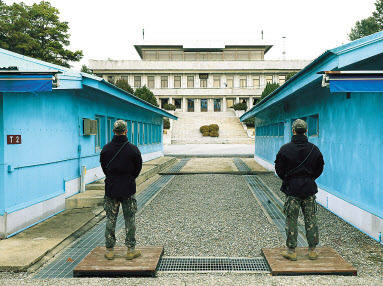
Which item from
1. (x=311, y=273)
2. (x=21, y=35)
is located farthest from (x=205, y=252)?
(x=21, y=35)

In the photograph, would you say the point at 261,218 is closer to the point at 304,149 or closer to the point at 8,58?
the point at 304,149

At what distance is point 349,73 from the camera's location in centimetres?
448

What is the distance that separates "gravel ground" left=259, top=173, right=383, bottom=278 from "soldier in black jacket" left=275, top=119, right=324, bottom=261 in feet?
2.63

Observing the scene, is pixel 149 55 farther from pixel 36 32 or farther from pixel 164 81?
pixel 36 32

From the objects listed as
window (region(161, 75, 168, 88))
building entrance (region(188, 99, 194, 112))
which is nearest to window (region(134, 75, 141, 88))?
window (region(161, 75, 168, 88))

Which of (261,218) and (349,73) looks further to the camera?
(261,218)

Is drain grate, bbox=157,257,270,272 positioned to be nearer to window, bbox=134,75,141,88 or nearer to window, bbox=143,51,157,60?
window, bbox=134,75,141,88

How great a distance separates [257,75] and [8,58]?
187 ft

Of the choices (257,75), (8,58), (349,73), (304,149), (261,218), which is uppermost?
(257,75)

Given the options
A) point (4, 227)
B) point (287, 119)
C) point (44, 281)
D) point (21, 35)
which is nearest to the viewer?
point (44, 281)

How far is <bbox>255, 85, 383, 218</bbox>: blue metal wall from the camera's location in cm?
540

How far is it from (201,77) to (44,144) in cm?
5444

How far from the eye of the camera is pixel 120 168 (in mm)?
4281

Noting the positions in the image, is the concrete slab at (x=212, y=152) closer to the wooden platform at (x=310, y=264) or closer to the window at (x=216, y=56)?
the wooden platform at (x=310, y=264)
